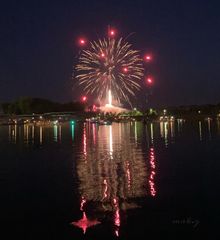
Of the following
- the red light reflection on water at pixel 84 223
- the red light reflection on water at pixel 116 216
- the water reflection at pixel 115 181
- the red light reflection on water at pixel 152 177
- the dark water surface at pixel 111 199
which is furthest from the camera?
the red light reflection on water at pixel 152 177

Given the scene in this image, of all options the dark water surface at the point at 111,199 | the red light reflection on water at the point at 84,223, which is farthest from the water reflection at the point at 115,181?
the red light reflection on water at the point at 84,223

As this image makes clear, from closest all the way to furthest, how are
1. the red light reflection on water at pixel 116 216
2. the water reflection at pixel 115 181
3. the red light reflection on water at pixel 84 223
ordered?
the red light reflection on water at pixel 116 216, the red light reflection on water at pixel 84 223, the water reflection at pixel 115 181

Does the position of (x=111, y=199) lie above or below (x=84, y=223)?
above

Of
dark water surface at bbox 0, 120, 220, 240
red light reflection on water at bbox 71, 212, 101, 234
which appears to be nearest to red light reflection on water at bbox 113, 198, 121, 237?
dark water surface at bbox 0, 120, 220, 240

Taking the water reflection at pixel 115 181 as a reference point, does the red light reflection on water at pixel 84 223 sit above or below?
below

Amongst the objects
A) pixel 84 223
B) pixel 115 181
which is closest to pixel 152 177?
pixel 115 181

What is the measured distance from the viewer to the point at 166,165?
109ft

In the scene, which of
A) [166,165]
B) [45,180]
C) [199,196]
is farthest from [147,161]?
[199,196]

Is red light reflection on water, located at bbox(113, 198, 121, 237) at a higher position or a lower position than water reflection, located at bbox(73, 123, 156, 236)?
lower

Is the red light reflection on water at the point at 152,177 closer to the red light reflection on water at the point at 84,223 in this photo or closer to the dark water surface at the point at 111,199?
the dark water surface at the point at 111,199

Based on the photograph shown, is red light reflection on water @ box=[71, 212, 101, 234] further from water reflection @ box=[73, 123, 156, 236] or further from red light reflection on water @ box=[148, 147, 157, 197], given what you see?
red light reflection on water @ box=[148, 147, 157, 197]

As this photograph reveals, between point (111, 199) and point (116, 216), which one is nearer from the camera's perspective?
point (116, 216)

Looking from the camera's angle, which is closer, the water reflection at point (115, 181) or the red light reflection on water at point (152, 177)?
A: the water reflection at point (115, 181)

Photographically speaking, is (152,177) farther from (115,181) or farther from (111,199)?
(111,199)
